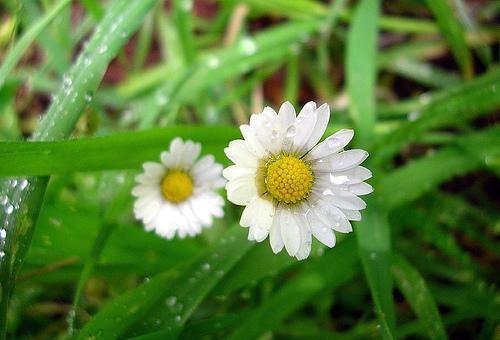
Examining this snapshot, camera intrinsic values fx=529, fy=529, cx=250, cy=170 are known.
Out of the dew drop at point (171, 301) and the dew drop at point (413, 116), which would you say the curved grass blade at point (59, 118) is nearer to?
the dew drop at point (171, 301)

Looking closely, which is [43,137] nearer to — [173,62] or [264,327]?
[264,327]

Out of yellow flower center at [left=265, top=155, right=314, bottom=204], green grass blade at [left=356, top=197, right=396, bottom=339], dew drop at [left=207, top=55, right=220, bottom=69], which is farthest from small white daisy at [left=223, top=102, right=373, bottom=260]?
dew drop at [left=207, top=55, right=220, bottom=69]

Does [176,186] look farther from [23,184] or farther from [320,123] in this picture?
[320,123]

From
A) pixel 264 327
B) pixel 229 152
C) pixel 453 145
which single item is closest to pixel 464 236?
pixel 453 145

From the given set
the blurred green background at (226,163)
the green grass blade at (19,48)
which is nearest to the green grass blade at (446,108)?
the blurred green background at (226,163)

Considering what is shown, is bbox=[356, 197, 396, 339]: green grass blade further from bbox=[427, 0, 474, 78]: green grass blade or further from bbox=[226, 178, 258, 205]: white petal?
bbox=[427, 0, 474, 78]: green grass blade
